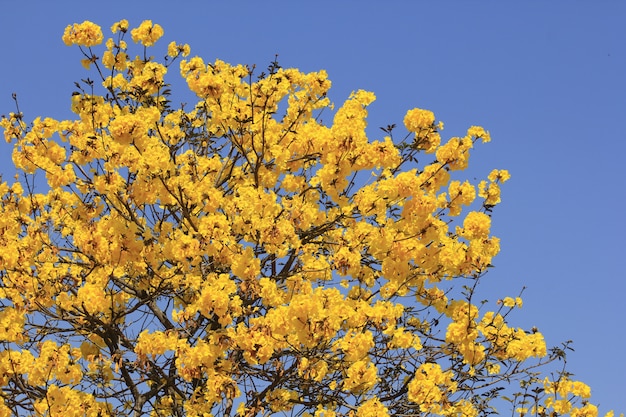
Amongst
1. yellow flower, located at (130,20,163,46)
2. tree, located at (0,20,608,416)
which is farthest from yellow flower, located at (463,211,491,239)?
yellow flower, located at (130,20,163,46)

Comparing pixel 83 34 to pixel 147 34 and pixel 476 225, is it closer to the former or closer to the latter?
pixel 147 34

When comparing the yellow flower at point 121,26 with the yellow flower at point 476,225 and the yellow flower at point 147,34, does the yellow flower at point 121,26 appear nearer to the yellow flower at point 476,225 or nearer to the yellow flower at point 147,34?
the yellow flower at point 147,34

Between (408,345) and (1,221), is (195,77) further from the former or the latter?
(408,345)

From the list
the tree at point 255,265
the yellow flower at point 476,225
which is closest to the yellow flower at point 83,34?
the tree at point 255,265

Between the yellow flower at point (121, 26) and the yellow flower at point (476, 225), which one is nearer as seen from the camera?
the yellow flower at point (476, 225)

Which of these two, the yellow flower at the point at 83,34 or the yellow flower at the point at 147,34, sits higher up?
the yellow flower at the point at 147,34

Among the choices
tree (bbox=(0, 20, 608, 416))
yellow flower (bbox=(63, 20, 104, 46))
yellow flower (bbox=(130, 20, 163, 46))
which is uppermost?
yellow flower (bbox=(130, 20, 163, 46))

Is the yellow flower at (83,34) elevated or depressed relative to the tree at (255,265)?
Result: elevated

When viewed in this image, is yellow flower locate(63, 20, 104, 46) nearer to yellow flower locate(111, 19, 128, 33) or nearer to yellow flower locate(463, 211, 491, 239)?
yellow flower locate(111, 19, 128, 33)

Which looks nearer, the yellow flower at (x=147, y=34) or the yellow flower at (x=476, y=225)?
the yellow flower at (x=476, y=225)

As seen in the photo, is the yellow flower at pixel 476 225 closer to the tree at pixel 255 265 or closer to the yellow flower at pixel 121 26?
the tree at pixel 255 265

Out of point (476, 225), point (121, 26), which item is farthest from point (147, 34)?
point (476, 225)

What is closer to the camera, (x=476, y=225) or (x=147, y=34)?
(x=476, y=225)

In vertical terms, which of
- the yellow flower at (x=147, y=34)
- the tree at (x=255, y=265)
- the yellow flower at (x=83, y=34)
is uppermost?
the yellow flower at (x=147, y=34)
